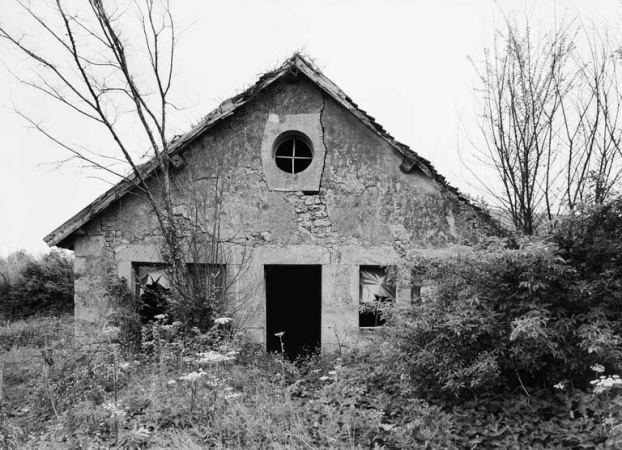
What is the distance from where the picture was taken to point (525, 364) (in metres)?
4.77

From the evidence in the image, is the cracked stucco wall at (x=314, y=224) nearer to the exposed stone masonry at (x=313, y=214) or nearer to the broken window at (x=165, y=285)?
the exposed stone masonry at (x=313, y=214)

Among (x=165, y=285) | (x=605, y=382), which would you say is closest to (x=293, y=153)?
(x=165, y=285)

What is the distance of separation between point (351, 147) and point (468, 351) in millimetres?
4675

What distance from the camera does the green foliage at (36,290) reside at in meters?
19.0

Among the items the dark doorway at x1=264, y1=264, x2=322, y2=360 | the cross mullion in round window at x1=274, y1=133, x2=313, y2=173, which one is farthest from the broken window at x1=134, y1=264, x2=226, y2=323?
the dark doorway at x1=264, y1=264, x2=322, y2=360

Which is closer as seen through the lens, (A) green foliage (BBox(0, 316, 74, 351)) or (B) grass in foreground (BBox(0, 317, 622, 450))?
(B) grass in foreground (BBox(0, 317, 622, 450))

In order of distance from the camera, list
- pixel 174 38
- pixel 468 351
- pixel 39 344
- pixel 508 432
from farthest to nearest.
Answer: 1. pixel 39 344
2. pixel 174 38
3. pixel 468 351
4. pixel 508 432

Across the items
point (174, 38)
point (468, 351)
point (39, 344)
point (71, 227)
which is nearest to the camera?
point (468, 351)

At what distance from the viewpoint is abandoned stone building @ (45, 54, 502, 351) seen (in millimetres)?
8617

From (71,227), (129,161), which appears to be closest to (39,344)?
(71,227)

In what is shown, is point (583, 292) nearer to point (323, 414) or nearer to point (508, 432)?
point (508, 432)

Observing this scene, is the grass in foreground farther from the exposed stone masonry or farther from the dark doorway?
the dark doorway

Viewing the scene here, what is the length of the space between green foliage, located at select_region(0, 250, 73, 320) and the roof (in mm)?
11735

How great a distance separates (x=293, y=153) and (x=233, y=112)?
1327 mm
